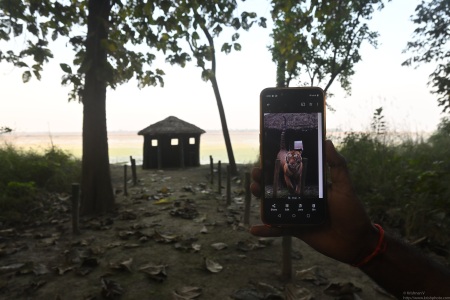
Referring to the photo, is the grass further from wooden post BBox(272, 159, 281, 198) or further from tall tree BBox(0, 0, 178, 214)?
A: wooden post BBox(272, 159, 281, 198)

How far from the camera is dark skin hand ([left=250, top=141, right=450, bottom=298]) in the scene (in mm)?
1678

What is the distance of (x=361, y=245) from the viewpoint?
70.0 inches

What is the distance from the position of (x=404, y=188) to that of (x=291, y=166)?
17.0 ft

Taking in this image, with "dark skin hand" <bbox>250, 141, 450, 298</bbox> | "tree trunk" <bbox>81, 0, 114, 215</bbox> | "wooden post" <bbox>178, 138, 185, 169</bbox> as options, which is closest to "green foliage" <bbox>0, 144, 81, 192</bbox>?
"tree trunk" <bbox>81, 0, 114, 215</bbox>

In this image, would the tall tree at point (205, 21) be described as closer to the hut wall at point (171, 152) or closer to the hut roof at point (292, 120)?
the hut roof at point (292, 120)

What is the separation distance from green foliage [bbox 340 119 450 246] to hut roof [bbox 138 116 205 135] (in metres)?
12.0

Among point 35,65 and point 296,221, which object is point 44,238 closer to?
point 35,65

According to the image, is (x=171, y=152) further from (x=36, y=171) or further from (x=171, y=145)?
(x=36, y=171)

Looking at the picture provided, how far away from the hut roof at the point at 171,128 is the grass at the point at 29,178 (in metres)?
6.41

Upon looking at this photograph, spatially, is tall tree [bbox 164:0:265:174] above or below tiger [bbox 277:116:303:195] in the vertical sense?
above

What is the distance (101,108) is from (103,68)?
3.33 m

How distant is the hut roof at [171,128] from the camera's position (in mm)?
19406

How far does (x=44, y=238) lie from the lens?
6168mm

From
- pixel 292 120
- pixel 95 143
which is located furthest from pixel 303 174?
pixel 95 143
